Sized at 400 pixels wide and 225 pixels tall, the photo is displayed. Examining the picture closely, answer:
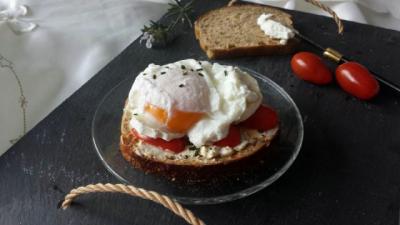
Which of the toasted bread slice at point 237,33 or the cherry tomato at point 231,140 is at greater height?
the cherry tomato at point 231,140

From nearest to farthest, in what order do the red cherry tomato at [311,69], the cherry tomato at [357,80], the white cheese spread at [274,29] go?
1. the cherry tomato at [357,80]
2. the red cherry tomato at [311,69]
3. the white cheese spread at [274,29]

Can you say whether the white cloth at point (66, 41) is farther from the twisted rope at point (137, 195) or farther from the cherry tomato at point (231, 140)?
the cherry tomato at point (231, 140)

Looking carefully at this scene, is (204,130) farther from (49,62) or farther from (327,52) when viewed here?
(49,62)

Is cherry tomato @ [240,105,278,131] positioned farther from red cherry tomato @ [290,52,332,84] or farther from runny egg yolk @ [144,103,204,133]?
red cherry tomato @ [290,52,332,84]

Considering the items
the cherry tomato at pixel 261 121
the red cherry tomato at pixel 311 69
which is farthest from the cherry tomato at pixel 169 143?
the red cherry tomato at pixel 311 69

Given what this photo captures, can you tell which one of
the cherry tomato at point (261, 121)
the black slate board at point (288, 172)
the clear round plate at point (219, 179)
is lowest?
the black slate board at point (288, 172)

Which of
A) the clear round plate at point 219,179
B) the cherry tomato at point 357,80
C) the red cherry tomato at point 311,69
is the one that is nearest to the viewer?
the clear round plate at point 219,179
